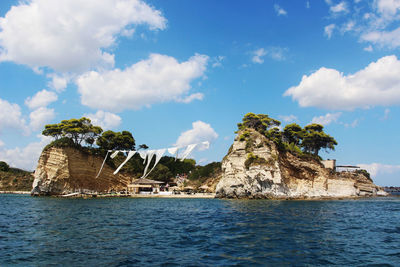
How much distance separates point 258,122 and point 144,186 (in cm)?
2908

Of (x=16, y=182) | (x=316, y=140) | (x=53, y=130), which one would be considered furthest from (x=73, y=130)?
(x=316, y=140)

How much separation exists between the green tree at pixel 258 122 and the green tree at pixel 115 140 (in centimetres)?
2789

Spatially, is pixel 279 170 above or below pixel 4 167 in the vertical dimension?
below

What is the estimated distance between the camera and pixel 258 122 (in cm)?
6488

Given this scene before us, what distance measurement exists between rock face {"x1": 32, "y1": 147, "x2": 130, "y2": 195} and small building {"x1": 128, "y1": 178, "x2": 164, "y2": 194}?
8209 millimetres

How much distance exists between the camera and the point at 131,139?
7238cm

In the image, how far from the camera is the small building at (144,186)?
2486 inches

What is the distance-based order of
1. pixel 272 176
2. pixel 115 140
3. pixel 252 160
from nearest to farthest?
1. pixel 272 176
2. pixel 252 160
3. pixel 115 140

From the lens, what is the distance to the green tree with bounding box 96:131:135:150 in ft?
221

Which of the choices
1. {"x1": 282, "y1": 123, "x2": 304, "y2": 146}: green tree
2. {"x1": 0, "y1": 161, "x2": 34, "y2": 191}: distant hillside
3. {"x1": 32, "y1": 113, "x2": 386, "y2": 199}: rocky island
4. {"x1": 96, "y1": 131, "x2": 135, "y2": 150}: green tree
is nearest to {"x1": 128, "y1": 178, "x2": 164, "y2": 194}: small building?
{"x1": 32, "y1": 113, "x2": 386, "y2": 199}: rocky island

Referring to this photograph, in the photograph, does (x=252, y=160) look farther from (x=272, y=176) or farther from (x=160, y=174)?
(x=160, y=174)

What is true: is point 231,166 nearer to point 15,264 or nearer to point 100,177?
point 100,177

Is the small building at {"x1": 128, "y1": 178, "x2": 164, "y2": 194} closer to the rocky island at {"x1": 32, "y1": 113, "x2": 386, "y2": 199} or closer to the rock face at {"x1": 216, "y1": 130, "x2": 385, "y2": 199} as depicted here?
the rocky island at {"x1": 32, "y1": 113, "x2": 386, "y2": 199}

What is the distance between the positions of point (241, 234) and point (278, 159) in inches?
1515
